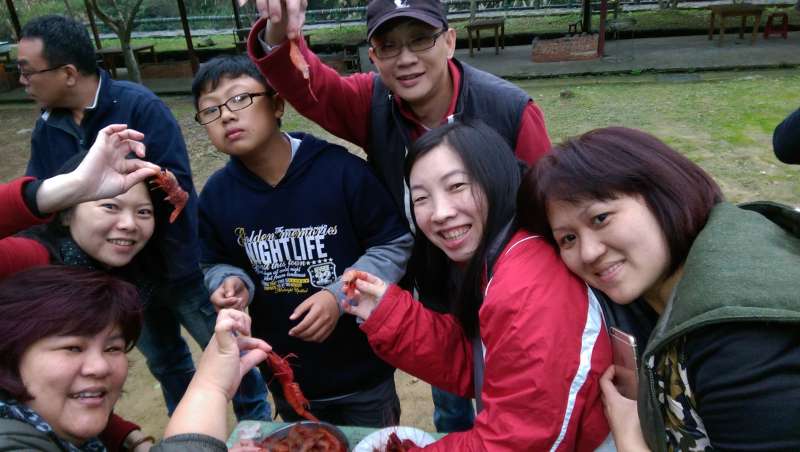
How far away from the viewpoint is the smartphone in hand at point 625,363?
4.76ft

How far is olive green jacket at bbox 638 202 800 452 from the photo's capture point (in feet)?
3.56

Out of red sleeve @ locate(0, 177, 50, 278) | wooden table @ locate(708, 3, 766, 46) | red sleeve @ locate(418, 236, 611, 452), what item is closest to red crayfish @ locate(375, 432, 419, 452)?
red sleeve @ locate(418, 236, 611, 452)

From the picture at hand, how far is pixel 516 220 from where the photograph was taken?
5.96ft

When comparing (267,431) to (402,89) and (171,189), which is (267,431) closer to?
(171,189)

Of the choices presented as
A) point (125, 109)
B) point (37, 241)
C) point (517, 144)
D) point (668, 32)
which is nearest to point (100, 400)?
point (37, 241)

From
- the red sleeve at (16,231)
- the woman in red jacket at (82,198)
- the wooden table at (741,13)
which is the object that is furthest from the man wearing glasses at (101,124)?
the wooden table at (741,13)

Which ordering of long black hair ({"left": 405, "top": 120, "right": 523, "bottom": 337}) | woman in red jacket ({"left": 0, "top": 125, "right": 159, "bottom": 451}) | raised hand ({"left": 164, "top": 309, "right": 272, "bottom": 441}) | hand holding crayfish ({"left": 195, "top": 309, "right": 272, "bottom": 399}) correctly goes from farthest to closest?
1. long black hair ({"left": 405, "top": 120, "right": 523, "bottom": 337})
2. woman in red jacket ({"left": 0, "top": 125, "right": 159, "bottom": 451})
3. hand holding crayfish ({"left": 195, "top": 309, "right": 272, "bottom": 399})
4. raised hand ({"left": 164, "top": 309, "right": 272, "bottom": 441})

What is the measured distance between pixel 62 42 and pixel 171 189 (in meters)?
1.30

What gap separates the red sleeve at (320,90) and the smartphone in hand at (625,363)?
57.8 inches

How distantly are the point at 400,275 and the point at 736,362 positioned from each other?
137 centimetres

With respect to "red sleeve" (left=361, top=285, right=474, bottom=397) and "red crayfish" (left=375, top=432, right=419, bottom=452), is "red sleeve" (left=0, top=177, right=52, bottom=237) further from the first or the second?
"red crayfish" (left=375, top=432, right=419, bottom=452)

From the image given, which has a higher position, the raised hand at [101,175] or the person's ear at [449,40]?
the person's ear at [449,40]

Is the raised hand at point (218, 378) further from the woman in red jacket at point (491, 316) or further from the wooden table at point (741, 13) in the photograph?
the wooden table at point (741, 13)

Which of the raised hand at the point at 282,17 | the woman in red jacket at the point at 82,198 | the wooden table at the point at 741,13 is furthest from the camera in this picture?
the wooden table at the point at 741,13
